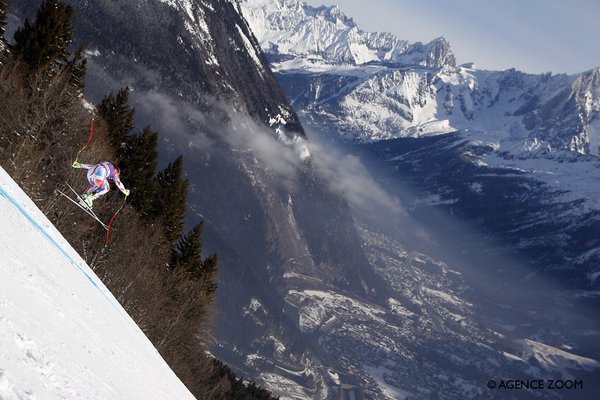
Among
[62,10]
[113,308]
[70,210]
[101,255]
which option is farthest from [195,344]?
[113,308]

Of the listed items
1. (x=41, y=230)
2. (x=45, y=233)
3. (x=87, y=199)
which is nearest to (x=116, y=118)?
(x=87, y=199)

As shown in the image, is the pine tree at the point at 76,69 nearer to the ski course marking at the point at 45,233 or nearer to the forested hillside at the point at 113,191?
the forested hillside at the point at 113,191

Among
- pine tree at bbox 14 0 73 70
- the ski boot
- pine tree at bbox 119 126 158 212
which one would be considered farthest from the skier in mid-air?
pine tree at bbox 119 126 158 212

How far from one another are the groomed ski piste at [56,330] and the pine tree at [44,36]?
102 ft

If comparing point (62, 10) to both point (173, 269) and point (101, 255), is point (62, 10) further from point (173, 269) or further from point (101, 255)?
point (173, 269)

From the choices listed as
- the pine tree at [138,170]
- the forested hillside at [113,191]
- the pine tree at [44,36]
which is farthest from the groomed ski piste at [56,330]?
the pine tree at [138,170]

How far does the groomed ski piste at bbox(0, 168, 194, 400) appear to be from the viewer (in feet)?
29.9

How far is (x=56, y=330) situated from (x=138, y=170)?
45.8 meters

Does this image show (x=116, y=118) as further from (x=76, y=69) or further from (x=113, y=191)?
(x=113, y=191)

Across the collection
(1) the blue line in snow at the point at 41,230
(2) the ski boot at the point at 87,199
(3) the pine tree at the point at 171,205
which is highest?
(1) the blue line in snow at the point at 41,230

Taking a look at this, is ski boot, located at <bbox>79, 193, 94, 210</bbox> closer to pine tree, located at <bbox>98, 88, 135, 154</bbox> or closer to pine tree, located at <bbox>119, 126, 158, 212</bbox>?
pine tree, located at <bbox>98, 88, 135, 154</bbox>

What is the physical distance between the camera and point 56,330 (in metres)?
11.2

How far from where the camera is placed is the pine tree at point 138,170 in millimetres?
54625

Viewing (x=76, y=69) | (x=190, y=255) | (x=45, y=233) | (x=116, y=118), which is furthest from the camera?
(x=190, y=255)
